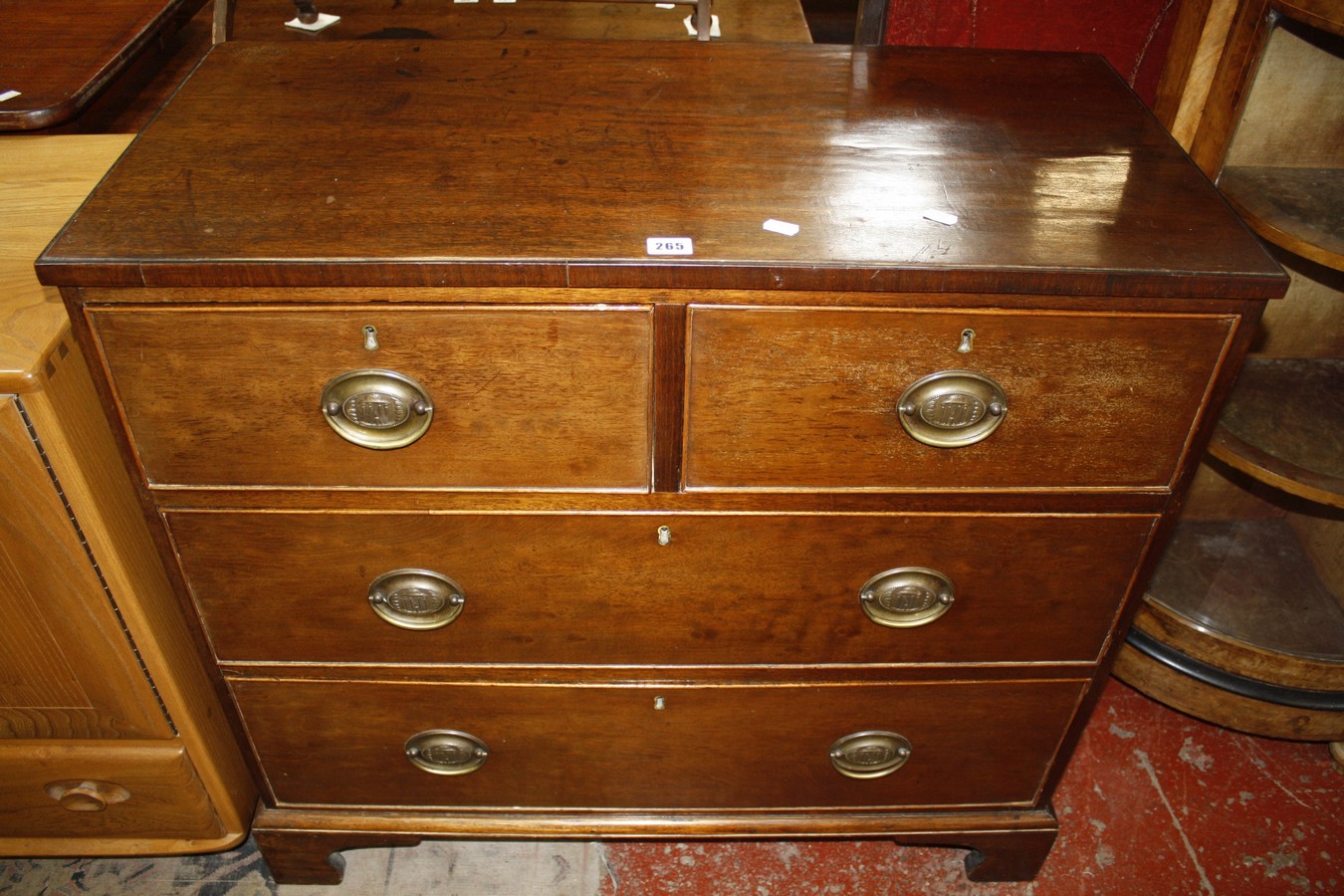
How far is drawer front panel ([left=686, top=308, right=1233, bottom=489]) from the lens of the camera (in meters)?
1.00

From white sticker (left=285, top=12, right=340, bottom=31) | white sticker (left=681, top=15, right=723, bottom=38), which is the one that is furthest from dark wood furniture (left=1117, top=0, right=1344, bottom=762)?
white sticker (left=285, top=12, right=340, bottom=31)

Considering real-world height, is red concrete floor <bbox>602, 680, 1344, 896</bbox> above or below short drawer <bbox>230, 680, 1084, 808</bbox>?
below

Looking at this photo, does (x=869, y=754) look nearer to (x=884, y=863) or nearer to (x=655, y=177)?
(x=884, y=863)

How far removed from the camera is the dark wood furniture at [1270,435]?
1411 millimetres

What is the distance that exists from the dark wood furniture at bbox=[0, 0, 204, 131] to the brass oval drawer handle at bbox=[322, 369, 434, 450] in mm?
738

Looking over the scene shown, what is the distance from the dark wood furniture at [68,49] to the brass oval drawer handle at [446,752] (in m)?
0.97

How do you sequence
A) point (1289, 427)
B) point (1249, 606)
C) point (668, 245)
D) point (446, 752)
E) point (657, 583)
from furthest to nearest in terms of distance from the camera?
1. point (1249, 606)
2. point (1289, 427)
3. point (446, 752)
4. point (657, 583)
5. point (668, 245)

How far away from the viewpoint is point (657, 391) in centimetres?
103

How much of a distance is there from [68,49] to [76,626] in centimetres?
85

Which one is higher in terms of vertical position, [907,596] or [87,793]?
[907,596]

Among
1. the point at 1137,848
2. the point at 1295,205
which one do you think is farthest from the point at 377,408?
the point at 1137,848

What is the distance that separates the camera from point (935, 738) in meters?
1.39

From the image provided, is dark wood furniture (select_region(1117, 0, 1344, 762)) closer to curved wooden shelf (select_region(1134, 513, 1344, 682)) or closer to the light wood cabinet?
curved wooden shelf (select_region(1134, 513, 1344, 682))

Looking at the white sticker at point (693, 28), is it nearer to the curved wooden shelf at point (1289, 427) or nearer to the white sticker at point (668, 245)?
the white sticker at point (668, 245)
